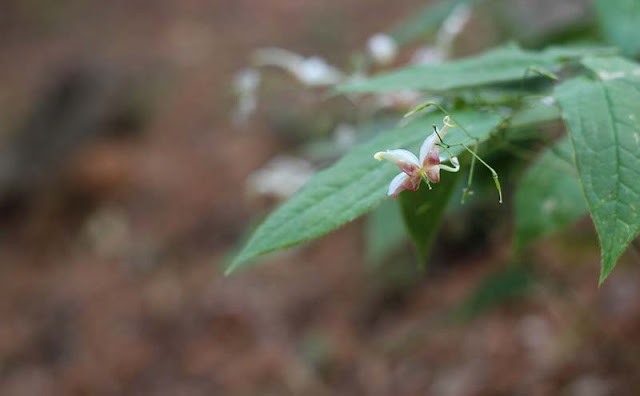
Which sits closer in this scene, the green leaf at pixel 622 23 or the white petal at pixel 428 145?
the white petal at pixel 428 145

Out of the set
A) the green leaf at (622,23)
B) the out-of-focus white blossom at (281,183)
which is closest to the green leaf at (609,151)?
the green leaf at (622,23)

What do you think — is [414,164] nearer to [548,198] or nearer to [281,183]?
[548,198]

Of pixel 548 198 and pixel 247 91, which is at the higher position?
pixel 247 91

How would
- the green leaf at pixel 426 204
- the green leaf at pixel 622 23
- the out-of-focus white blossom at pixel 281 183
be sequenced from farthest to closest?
the out-of-focus white blossom at pixel 281 183 → the green leaf at pixel 622 23 → the green leaf at pixel 426 204

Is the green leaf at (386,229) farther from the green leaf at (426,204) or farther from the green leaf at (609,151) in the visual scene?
the green leaf at (609,151)

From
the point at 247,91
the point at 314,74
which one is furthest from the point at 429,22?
the point at 247,91

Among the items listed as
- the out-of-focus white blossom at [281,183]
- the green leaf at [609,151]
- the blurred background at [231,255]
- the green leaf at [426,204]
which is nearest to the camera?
the green leaf at [609,151]

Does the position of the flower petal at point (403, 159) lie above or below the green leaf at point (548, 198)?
above
